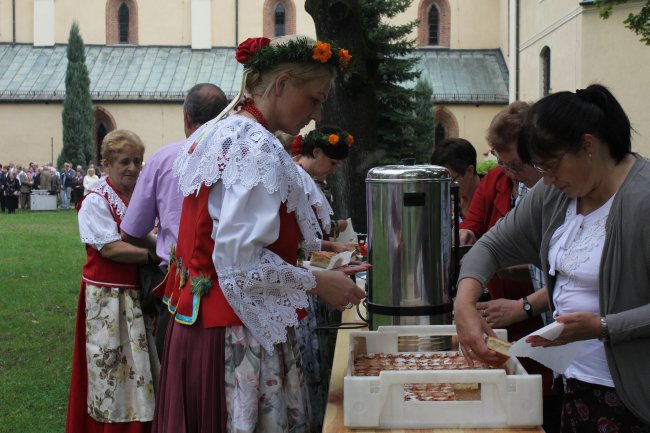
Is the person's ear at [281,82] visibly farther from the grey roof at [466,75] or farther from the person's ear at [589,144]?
the grey roof at [466,75]

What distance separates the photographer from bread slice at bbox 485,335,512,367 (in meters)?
2.10

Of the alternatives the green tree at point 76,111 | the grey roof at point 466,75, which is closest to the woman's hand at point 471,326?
the grey roof at point 466,75

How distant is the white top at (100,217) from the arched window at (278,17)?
99.8 feet

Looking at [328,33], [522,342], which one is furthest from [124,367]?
[328,33]

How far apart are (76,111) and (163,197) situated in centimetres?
2861

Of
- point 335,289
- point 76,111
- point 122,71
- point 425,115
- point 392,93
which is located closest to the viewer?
point 335,289

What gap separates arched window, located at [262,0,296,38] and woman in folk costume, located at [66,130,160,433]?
30.5 metres

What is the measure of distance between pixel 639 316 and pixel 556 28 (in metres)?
20.9

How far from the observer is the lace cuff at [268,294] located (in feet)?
7.09

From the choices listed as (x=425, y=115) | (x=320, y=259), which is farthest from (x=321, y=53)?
(x=425, y=115)

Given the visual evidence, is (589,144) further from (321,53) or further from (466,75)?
(466,75)

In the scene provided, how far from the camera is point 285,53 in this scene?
229 centimetres

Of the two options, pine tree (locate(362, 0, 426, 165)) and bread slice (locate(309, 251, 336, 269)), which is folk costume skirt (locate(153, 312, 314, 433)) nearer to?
bread slice (locate(309, 251, 336, 269))

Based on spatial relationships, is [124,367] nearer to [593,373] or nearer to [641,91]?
[593,373]
